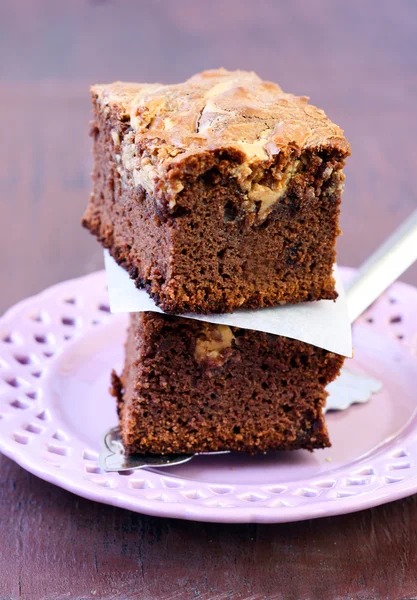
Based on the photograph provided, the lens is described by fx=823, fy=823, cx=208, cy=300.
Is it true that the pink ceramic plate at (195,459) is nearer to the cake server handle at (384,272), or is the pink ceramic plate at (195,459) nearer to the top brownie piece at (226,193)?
the cake server handle at (384,272)

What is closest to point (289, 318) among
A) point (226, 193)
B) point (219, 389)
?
point (219, 389)

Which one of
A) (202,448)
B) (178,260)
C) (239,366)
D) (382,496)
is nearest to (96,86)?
(178,260)

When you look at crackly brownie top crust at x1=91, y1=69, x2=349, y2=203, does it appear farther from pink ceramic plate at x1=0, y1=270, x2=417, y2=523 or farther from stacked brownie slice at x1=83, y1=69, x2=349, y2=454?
pink ceramic plate at x1=0, y1=270, x2=417, y2=523

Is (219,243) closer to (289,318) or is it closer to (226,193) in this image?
(226,193)

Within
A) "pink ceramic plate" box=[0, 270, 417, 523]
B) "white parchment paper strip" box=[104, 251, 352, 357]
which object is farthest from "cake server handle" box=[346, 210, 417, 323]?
"white parchment paper strip" box=[104, 251, 352, 357]

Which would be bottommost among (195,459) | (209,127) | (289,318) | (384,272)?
(195,459)

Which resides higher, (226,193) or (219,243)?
(226,193)

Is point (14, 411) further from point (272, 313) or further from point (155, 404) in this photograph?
point (272, 313)
